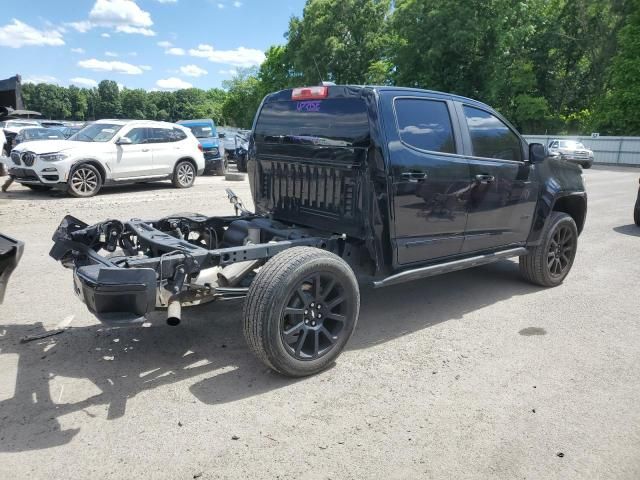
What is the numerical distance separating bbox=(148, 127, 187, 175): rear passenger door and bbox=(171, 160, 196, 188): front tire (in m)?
0.19

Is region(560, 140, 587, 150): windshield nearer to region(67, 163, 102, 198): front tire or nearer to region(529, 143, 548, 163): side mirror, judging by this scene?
region(67, 163, 102, 198): front tire

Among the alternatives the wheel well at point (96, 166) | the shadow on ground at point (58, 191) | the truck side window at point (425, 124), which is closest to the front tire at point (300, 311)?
the truck side window at point (425, 124)

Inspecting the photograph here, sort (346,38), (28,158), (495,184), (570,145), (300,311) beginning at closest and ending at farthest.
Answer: (300,311) → (495,184) → (28,158) → (570,145) → (346,38)

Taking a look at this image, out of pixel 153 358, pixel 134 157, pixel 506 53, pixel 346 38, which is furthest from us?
pixel 346 38

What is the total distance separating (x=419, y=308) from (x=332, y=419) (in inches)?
85.2

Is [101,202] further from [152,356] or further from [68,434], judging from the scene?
[68,434]

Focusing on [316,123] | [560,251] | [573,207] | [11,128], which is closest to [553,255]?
[560,251]

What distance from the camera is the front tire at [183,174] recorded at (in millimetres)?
13570

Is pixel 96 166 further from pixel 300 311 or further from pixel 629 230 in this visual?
pixel 629 230

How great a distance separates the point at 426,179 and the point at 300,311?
4.98 ft

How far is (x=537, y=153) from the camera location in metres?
5.18

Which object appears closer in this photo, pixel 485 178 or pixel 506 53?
pixel 485 178

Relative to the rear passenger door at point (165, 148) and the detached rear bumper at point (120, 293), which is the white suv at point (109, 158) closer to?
the rear passenger door at point (165, 148)

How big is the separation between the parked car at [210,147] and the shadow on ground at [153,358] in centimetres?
1340
